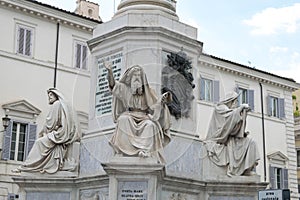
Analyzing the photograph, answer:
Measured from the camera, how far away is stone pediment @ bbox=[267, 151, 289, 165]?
129 ft

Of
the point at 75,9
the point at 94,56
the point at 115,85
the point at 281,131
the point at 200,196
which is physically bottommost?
the point at 200,196

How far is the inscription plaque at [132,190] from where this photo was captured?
980cm

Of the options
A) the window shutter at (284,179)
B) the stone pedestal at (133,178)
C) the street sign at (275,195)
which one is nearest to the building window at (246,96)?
the window shutter at (284,179)

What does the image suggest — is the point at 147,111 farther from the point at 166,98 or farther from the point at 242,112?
the point at 242,112

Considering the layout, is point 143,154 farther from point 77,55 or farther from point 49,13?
point 49,13

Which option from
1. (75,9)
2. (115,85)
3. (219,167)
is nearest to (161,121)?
(115,85)

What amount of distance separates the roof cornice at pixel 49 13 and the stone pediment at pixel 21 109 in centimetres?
461

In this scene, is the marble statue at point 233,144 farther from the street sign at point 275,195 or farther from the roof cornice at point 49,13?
the roof cornice at point 49,13

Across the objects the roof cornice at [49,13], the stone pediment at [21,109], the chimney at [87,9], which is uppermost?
the chimney at [87,9]

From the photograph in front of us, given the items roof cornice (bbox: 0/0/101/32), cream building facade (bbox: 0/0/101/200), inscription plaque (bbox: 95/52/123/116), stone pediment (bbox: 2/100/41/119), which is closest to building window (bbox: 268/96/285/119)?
roof cornice (bbox: 0/0/101/32)

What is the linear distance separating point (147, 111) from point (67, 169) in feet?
6.44

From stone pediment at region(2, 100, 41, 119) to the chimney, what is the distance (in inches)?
342

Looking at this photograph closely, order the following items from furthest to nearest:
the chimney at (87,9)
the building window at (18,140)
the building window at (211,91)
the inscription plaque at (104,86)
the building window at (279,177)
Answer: the building window at (279,177) → the chimney at (87,9) → the building window at (18,140) → the building window at (211,91) → the inscription plaque at (104,86)

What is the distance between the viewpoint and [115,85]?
35.4ft
